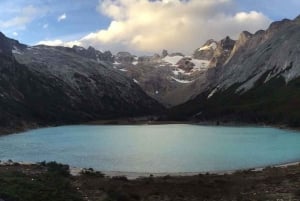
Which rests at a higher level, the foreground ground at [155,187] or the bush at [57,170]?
the bush at [57,170]

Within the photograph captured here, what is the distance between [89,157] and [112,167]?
16.5 meters

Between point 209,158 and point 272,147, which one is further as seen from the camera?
point 272,147

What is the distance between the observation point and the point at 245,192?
47938 mm

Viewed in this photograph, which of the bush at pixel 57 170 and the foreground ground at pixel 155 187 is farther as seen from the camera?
the bush at pixel 57 170

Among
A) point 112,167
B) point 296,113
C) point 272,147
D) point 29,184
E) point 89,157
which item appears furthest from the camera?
point 296,113

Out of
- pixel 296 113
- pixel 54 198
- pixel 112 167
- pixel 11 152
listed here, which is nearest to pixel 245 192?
pixel 54 198

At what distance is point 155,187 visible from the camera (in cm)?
5288

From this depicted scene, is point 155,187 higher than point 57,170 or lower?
lower

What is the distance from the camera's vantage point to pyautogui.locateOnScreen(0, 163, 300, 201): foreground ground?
41.9 meters

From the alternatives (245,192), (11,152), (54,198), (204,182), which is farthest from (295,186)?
(11,152)

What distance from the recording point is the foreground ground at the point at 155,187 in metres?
41.9

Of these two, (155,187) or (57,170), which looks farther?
(57,170)

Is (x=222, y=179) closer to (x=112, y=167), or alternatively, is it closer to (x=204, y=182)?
(x=204, y=182)

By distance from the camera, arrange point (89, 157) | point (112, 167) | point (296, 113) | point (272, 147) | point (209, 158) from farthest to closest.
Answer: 1. point (296, 113)
2. point (272, 147)
3. point (89, 157)
4. point (209, 158)
5. point (112, 167)
